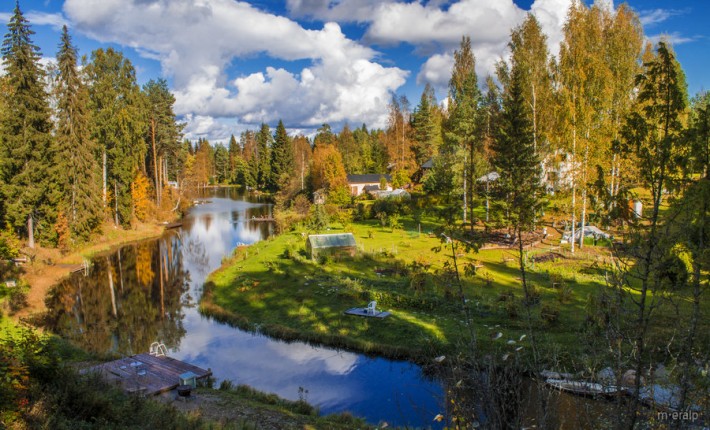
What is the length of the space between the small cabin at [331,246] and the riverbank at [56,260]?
14.7m

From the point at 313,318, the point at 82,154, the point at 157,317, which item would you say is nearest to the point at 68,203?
the point at 82,154

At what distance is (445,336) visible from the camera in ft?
56.6

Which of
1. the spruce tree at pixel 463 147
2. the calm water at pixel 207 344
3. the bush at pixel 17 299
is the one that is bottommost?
the calm water at pixel 207 344

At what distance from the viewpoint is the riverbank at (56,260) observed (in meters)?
24.1

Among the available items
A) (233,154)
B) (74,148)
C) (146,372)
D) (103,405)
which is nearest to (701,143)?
(103,405)

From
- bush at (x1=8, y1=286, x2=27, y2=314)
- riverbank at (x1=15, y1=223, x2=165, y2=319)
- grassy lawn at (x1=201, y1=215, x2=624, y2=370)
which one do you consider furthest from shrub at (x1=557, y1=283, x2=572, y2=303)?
bush at (x1=8, y1=286, x2=27, y2=314)

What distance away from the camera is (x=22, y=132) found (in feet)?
98.3

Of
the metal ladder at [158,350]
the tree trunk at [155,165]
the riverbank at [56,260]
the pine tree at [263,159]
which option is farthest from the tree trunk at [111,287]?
the pine tree at [263,159]

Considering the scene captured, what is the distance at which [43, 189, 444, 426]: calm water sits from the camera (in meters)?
14.8

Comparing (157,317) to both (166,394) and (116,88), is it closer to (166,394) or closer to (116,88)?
(166,394)

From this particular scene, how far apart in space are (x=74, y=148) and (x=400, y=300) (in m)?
28.7

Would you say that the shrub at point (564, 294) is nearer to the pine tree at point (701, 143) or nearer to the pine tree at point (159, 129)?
the pine tree at point (701, 143)

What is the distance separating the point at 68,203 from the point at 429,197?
3437 cm

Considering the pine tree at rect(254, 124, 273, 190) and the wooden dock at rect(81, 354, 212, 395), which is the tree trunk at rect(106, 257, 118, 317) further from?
the pine tree at rect(254, 124, 273, 190)
